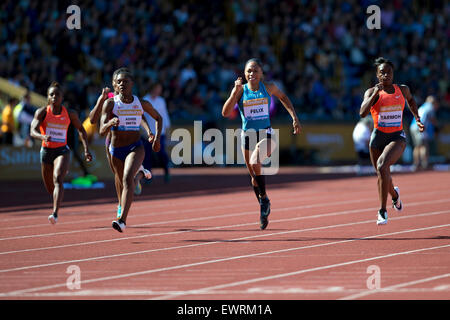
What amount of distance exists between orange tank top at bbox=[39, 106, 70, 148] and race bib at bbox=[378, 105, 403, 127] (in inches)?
179

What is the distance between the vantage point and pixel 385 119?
12312 millimetres

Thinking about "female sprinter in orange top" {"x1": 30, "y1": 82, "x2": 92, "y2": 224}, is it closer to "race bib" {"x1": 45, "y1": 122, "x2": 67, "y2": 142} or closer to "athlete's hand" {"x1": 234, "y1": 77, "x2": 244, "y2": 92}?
"race bib" {"x1": 45, "y1": 122, "x2": 67, "y2": 142}

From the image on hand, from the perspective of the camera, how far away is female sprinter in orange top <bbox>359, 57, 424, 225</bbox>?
12172mm

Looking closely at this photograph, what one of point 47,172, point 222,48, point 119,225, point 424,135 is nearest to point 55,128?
point 47,172

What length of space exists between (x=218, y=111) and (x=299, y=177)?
5788 mm

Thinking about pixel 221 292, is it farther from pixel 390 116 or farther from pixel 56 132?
pixel 56 132

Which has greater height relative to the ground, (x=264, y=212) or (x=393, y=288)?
(x=264, y=212)

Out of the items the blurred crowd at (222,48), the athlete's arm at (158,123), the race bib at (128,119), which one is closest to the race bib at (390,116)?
the athlete's arm at (158,123)

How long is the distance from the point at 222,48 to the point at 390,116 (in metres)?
19.7

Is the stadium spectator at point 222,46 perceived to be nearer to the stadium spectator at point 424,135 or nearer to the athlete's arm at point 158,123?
the stadium spectator at point 424,135

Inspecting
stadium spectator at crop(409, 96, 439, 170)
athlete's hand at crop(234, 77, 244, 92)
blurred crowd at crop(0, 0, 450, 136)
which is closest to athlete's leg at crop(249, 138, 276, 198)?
athlete's hand at crop(234, 77, 244, 92)

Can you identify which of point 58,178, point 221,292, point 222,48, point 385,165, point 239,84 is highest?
point 222,48

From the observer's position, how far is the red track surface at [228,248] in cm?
788

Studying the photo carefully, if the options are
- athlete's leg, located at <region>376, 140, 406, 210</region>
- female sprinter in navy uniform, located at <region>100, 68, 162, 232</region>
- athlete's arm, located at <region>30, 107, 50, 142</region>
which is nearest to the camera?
female sprinter in navy uniform, located at <region>100, 68, 162, 232</region>
